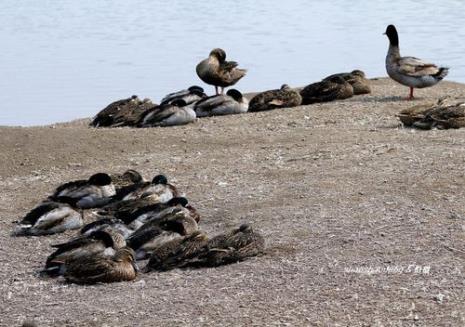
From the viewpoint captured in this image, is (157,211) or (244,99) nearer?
(157,211)

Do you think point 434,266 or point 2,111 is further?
point 2,111

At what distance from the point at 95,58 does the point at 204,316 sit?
63.4 ft

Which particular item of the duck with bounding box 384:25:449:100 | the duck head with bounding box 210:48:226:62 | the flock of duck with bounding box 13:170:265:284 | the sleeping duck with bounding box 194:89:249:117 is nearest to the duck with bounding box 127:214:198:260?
the flock of duck with bounding box 13:170:265:284

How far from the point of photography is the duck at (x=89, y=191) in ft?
34.2

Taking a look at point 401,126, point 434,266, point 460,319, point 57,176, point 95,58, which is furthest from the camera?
point 95,58

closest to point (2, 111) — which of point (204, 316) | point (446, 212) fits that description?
point (446, 212)

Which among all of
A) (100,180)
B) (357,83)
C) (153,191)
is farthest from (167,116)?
(153,191)

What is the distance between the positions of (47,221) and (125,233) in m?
0.83

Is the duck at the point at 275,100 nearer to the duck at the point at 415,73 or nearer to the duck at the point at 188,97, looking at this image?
the duck at the point at 188,97

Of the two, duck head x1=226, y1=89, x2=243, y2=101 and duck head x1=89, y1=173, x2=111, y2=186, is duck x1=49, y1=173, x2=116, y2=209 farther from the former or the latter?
duck head x1=226, y1=89, x2=243, y2=101

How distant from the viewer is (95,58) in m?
25.8

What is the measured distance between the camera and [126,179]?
11.0 metres

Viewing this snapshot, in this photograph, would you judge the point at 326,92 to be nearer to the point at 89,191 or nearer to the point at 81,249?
the point at 89,191

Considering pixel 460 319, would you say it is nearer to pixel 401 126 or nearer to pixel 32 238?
pixel 32 238
